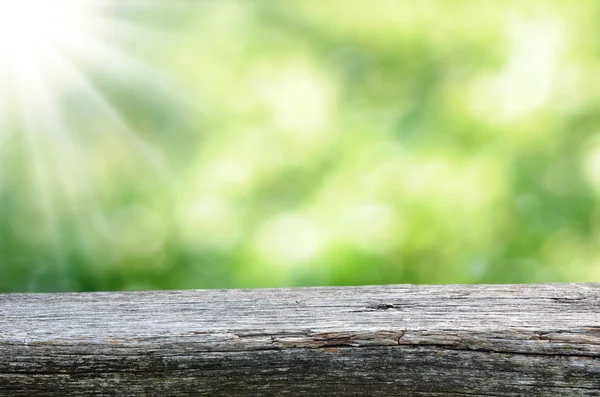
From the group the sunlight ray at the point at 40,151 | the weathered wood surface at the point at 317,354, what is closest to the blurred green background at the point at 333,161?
the sunlight ray at the point at 40,151

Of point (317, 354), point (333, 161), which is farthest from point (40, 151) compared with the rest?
point (317, 354)

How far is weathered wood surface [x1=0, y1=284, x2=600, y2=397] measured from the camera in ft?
1.48

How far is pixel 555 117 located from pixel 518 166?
4.5 inches

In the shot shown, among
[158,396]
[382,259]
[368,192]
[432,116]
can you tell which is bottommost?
[158,396]

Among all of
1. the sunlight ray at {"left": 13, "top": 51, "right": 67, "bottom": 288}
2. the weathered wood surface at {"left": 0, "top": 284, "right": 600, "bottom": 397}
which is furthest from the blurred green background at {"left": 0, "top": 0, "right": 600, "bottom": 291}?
the weathered wood surface at {"left": 0, "top": 284, "right": 600, "bottom": 397}

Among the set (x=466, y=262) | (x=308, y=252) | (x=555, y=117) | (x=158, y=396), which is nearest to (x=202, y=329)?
(x=158, y=396)

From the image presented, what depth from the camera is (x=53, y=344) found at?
475mm

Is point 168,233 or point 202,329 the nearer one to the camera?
point 202,329

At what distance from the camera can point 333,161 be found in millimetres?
1176

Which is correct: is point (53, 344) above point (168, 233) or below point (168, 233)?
below

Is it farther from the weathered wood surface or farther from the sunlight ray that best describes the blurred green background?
the weathered wood surface

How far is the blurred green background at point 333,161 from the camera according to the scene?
1.16 m

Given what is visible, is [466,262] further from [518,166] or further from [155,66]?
[155,66]

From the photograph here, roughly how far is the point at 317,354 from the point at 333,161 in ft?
2.44
